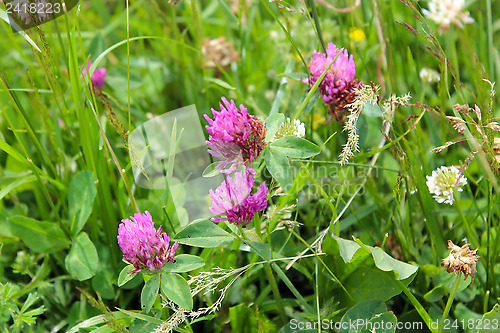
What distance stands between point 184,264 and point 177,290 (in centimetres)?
6

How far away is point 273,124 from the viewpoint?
96 centimetres

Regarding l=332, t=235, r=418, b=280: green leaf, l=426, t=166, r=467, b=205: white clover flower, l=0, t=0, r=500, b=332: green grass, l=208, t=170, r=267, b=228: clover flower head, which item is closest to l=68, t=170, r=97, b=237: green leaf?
l=0, t=0, r=500, b=332: green grass

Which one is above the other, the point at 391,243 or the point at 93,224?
the point at 93,224

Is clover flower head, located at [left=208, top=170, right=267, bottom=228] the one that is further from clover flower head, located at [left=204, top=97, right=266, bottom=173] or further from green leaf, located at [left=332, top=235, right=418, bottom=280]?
green leaf, located at [left=332, top=235, right=418, bottom=280]

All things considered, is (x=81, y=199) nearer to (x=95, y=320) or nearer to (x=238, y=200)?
(x=95, y=320)

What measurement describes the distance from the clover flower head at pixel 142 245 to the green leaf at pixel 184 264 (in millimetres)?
24

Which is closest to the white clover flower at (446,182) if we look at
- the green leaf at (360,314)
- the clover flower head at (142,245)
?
the green leaf at (360,314)

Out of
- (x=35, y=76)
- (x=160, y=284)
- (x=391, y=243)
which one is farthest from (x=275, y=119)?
(x=35, y=76)

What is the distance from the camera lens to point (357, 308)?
1.04 meters

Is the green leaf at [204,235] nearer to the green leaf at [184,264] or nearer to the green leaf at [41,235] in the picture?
the green leaf at [184,264]

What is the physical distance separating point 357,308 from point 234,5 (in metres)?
1.39

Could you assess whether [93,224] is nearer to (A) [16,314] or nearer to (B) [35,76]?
(A) [16,314]

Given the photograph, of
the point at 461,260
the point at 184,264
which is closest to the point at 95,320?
the point at 184,264

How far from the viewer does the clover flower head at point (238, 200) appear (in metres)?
0.92
